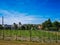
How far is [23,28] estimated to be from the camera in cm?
2805

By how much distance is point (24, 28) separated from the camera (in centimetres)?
2834

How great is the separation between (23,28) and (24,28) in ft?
1.17
